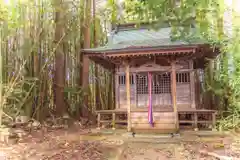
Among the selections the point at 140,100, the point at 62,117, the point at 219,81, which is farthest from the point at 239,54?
the point at 62,117

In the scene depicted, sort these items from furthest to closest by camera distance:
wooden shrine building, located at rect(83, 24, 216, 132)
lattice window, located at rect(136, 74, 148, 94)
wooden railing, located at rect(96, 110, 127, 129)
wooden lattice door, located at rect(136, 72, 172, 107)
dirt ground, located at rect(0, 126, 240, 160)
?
lattice window, located at rect(136, 74, 148, 94) → wooden railing, located at rect(96, 110, 127, 129) → wooden lattice door, located at rect(136, 72, 172, 107) → wooden shrine building, located at rect(83, 24, 216, 132) → dirt ground, located at rect(0, 126, 240, 160)

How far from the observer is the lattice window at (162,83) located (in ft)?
25.1

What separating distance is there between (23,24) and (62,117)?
145 inches

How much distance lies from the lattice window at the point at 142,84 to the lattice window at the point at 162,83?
0.33 metres

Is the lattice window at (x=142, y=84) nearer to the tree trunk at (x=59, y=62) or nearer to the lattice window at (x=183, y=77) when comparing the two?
the lattice window at (x=183, y=77)

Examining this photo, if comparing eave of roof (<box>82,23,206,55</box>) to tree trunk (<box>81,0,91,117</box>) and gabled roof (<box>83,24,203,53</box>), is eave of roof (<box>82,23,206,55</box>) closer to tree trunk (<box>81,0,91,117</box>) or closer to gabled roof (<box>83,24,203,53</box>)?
gabled roof (<box>83,24,203,53</box>)

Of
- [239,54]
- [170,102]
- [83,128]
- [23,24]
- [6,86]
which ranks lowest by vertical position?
[83,128]

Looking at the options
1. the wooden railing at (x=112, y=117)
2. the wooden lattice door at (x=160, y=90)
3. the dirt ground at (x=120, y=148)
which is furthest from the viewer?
the wooden railing at (x=112, y=117)

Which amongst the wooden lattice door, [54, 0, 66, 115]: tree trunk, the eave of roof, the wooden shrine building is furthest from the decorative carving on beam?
[54, 0, 66, 115]: tree trunk

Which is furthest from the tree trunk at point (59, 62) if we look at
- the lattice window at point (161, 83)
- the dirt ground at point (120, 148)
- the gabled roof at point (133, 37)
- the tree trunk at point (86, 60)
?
the lattice window at point (161, 83)

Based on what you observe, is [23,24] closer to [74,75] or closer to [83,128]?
[74,75]

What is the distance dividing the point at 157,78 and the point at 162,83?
239mm

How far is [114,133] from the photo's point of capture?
7312 millimetres

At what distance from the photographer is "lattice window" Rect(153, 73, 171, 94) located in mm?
7645
